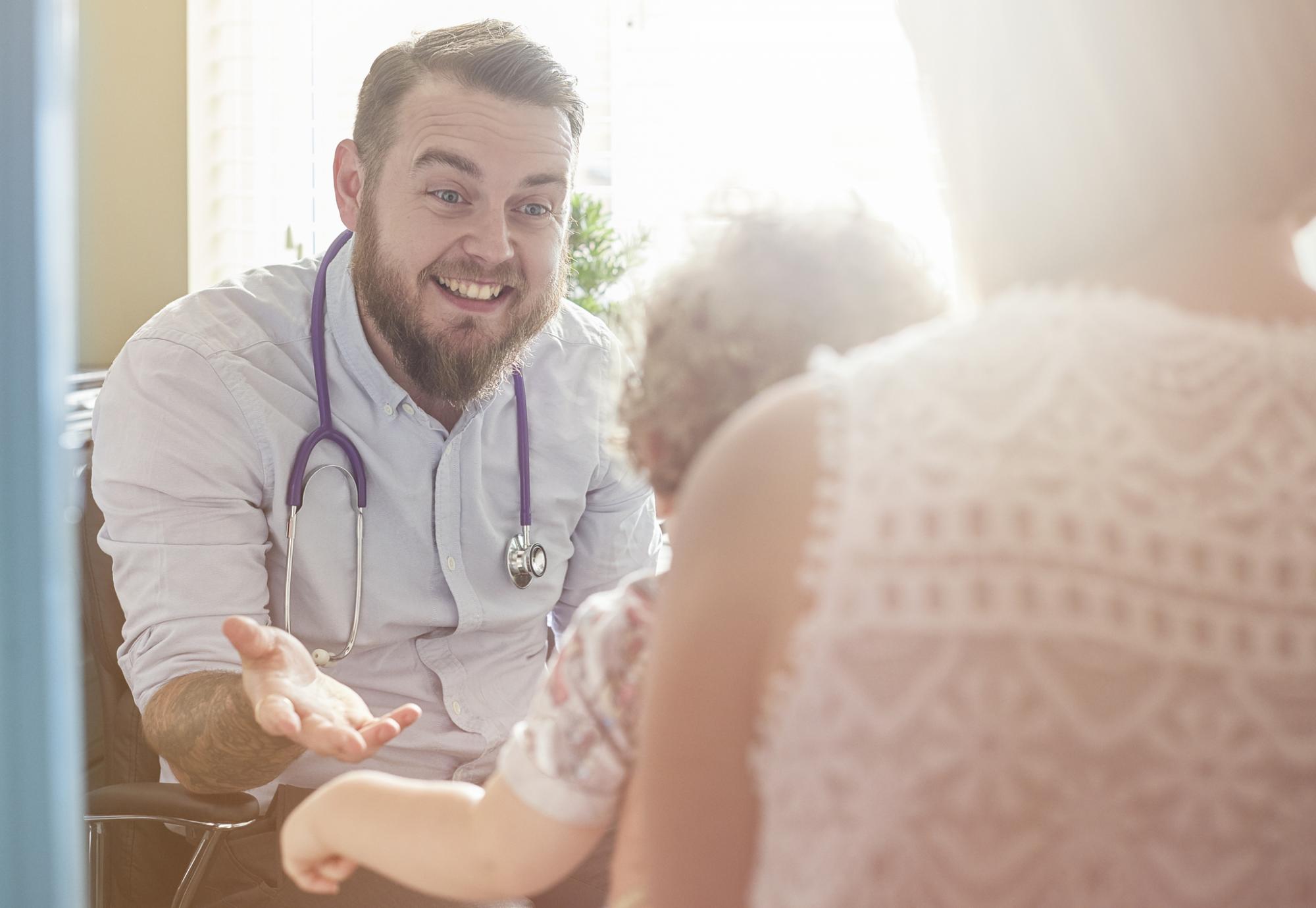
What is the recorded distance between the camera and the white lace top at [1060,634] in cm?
44

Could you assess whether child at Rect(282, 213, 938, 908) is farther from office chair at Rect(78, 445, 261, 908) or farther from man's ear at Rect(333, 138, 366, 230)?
man's ear at Rect(333, 138, 366, 230)

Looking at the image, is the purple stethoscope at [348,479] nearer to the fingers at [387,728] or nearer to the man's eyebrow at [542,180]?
the man's eyebrow at [542,180]

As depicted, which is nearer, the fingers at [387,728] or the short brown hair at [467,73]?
the fingers at [387,728]

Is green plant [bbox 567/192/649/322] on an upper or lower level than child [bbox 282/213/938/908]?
upper

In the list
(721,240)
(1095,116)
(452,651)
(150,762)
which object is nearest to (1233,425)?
(1095,116)

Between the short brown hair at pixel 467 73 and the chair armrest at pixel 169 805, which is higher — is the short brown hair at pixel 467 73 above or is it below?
above

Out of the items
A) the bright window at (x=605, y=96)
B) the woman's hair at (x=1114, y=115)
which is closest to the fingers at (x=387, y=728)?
the woman's hair at (x=1114, y=115)

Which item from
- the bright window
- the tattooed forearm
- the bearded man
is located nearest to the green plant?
the bright window

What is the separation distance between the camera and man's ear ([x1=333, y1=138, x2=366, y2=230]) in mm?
1832

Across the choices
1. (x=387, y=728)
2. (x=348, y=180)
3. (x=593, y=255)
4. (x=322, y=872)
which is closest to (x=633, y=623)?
(x=322, y=872)

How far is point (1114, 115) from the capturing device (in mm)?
500

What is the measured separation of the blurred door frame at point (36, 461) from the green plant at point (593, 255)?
210 cm

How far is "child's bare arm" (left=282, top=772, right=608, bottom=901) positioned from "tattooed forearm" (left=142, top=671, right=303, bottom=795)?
537 mm

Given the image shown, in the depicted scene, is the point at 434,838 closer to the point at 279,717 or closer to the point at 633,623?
the point at 633,623
